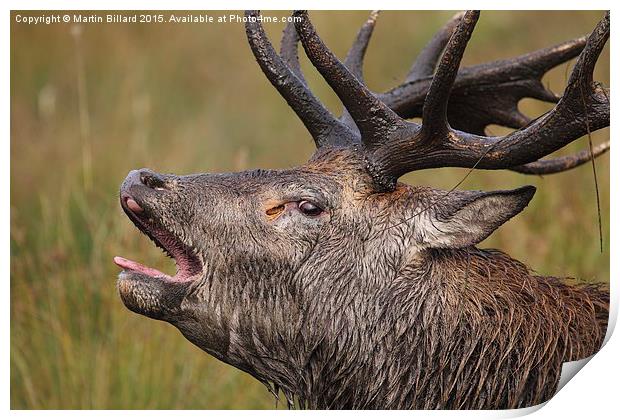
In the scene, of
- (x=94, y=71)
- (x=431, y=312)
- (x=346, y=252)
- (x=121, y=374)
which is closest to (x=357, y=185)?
(x=346, y=252)

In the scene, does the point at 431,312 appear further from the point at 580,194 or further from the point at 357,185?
the point at 580,194

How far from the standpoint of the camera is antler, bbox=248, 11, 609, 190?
321 cm

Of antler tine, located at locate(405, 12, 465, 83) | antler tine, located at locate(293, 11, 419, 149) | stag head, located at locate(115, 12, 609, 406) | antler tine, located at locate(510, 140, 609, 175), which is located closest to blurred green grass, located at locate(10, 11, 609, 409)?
Result: antler tine, located at locate(510, 140, 609, 175)

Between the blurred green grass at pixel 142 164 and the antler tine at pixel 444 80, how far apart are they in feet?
3.85

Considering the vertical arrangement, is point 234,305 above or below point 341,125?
below

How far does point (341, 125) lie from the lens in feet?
12.1

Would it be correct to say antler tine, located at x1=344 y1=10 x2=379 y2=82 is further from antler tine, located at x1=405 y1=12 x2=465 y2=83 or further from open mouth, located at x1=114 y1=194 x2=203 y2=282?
open mouth, located at x1=114 y1=194 x2=203 y2=282

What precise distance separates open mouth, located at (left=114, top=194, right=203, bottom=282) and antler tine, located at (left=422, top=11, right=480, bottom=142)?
84 centimetres

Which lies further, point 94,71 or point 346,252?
point 94,71

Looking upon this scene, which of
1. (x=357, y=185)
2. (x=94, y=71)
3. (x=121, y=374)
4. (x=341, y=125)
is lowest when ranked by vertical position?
(x=121, y=374)

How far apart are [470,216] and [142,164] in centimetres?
325

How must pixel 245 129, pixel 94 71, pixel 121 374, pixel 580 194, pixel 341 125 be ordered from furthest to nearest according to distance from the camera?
pixel 245 129 → pixel 94 71 → pixel 580 194 → pixel 121 374 → pixel 341 125
